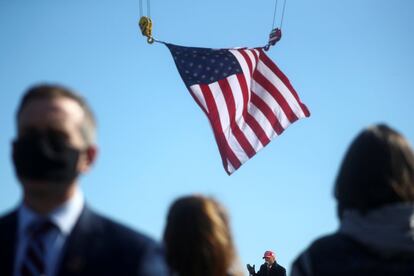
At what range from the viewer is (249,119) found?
889 cm

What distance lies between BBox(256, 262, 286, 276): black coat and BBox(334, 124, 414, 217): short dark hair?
29.0 feet

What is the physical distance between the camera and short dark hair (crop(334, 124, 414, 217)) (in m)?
2.49

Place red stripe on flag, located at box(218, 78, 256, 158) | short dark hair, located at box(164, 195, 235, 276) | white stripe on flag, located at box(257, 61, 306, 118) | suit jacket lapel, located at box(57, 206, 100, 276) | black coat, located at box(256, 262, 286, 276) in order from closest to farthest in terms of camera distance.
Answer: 1. suit jacket lapel, located at box(57, 206, 100, 276)
2. short dark hair, located at box(164, 195, 235, 276)
3. red stripe on flag, located at box(218, 78, 256, 158)
4. white stripe on flag, located at box(257, 61, 306, 118)
5. black coat, located at box(256, 262, 286, 276)

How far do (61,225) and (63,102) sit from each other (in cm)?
46

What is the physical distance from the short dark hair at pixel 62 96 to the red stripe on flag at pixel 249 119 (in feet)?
21.5

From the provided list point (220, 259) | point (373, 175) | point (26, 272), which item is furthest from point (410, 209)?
point (26, 272)

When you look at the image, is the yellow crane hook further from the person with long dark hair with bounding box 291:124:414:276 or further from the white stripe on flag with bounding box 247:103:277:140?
the person with long dark hair with bounding box 291:124:414:276

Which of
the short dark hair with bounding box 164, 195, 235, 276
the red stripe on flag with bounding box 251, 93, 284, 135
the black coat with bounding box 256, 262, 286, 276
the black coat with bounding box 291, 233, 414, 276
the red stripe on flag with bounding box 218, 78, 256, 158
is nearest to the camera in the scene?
the black coat with bounding box 291, 233, 414, 276

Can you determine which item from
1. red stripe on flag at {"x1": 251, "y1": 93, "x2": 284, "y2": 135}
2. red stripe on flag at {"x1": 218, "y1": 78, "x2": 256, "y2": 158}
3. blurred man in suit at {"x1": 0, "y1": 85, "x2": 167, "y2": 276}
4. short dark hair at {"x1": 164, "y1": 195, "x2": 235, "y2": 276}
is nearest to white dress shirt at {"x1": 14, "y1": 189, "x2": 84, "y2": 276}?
blurred man in suit at {"x1": 0, "y1": 85, "x2": 167, "y2": 276}

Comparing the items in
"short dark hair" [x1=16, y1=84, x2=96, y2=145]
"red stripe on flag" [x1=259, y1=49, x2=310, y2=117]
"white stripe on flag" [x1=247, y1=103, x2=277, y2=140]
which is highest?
"red stripe on flag" [x1=259, y1=49, x2=310, y2=117]

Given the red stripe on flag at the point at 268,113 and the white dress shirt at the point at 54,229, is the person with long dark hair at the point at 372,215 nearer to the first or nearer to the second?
the white dress shirt at the point at 54,229

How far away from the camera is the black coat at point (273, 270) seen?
11.2 metres

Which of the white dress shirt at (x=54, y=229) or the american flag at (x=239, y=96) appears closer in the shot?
the white dress shirt at (x=54, y=229)

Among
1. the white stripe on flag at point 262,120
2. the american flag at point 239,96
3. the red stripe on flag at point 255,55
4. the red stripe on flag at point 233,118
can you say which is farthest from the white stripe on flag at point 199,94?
the red stripe on flag at point 255,55
